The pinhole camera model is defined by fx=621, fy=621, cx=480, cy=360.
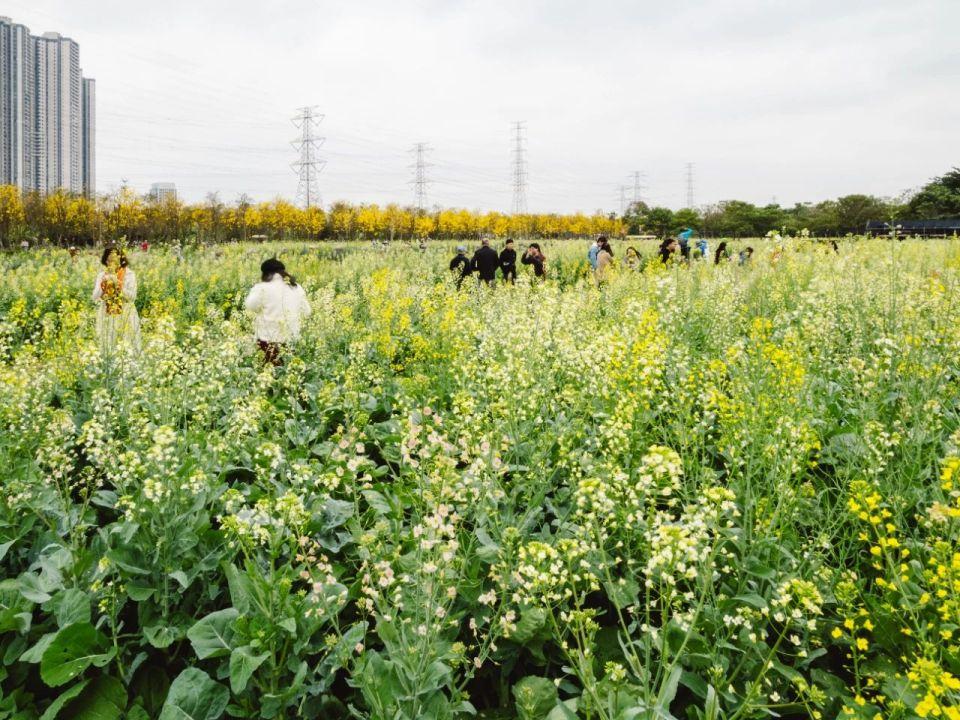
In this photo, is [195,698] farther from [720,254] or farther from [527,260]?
[720,254]

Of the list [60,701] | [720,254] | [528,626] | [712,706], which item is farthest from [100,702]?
[720,254]

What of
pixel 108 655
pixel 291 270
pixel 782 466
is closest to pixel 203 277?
pixel 291 270

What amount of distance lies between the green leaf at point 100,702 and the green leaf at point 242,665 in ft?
2.54

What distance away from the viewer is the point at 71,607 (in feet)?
9.51

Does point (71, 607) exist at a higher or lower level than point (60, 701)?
higher

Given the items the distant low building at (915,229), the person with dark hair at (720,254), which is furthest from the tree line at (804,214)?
the person with dark hair at (720,254)

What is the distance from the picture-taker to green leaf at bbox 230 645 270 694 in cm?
246

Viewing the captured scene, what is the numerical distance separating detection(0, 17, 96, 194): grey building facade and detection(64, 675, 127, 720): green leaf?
381ft

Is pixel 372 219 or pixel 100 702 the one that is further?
pixel 372 219

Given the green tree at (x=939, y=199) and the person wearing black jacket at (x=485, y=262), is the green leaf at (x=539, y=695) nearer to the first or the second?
the person wearing black jacket at (x=485, y=262)

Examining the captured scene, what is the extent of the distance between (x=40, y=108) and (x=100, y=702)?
13680cm

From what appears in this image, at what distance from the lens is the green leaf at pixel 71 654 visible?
8.91 feet

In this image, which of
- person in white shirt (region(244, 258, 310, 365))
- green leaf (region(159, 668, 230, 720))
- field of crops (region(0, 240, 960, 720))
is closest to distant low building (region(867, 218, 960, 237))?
field of crops (region(0, 240, 960, 720))

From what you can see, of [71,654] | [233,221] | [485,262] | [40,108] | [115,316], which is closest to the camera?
[71,654]
